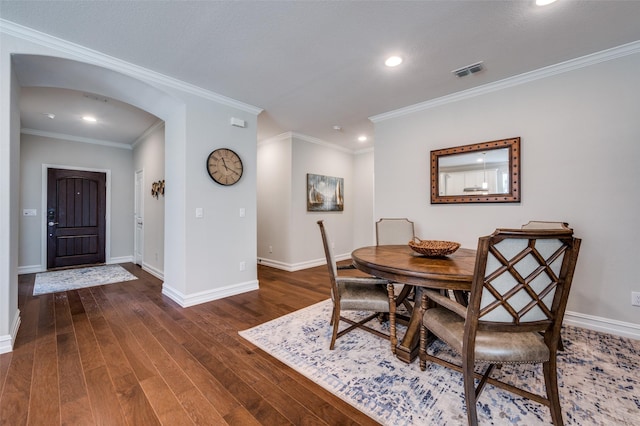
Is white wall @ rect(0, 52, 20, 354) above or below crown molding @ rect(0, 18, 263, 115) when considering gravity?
below

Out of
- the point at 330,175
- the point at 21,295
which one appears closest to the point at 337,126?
the point at 330,175

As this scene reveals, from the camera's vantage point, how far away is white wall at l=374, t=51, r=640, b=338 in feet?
7.76

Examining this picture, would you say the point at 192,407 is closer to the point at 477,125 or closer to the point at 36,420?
the point at 36,420

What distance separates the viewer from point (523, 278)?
1.25 meters

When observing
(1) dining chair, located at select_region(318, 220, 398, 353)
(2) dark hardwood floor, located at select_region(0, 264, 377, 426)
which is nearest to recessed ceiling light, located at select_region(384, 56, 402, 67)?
(1) dining chair, located at select_region(318, 220, 398, 353)

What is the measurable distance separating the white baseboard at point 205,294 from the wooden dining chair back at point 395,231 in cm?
192

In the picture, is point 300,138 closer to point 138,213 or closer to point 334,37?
point 334,37

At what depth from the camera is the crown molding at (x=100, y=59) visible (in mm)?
2121

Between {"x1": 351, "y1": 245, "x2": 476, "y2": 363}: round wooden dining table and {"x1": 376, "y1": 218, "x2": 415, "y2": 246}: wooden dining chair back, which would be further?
{"x1": 376, "y1": 218, "x2": 415, "y2": 246}: wooden dining chair back

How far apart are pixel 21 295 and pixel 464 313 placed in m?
5.14

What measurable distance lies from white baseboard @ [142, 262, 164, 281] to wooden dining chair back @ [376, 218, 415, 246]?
352cm

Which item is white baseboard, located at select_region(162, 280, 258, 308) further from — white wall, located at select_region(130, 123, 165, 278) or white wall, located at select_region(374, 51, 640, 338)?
white wall, located at select_region(374, 51, 640, 338)

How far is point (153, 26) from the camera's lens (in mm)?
2098

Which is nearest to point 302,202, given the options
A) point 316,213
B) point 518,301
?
point 316,213
